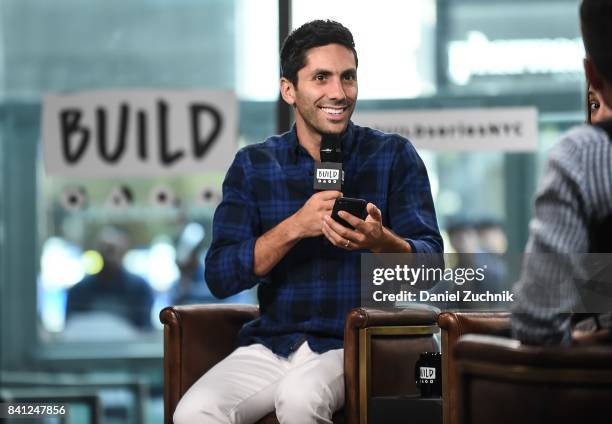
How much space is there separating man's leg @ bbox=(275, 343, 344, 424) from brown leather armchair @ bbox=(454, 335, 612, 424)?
3.74 feet

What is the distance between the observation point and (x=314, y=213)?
2.98m

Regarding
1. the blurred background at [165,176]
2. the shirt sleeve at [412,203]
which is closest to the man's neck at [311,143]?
the shirt sleeve at [412,203]

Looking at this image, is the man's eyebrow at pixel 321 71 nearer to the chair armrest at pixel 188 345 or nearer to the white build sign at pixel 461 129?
the chair armrest at pixel 188 345

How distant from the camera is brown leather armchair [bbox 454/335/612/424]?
65.4 inches

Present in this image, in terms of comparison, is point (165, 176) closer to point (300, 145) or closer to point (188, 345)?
point (188, 345)

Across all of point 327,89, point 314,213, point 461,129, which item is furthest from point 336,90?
point 461,129

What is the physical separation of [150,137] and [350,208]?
2636mm

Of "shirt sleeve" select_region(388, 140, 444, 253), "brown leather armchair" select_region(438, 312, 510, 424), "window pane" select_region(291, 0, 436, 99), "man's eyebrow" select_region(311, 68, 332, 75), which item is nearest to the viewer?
"brown leather armchair" select_region(438, 312, 510, 424)

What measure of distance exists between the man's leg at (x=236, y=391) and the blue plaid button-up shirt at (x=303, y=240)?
7cm

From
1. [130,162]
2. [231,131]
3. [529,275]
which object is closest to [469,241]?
A: [231,131]

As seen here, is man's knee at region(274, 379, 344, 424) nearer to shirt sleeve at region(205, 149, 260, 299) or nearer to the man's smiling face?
shirt sleeve at region(205, 149, 260, 299)

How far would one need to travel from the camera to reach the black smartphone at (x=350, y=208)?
9.61 feet

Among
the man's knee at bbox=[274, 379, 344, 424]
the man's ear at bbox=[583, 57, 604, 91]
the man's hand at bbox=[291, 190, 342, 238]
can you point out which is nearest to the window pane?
the man's hand at bbox=[291, 190, 342, 238]
